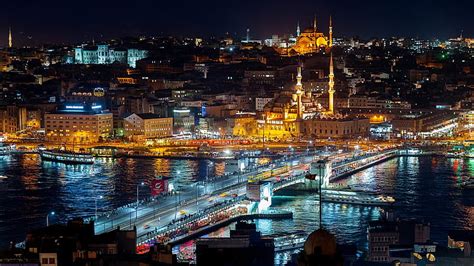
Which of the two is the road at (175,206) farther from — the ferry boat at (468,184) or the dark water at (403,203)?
the ferry boat at (468,184)

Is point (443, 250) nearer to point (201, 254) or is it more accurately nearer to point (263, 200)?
point (201, 254)

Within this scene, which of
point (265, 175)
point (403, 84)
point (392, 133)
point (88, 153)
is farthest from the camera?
point (403, 84)

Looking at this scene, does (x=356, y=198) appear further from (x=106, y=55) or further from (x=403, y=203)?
(x=106, y=55)

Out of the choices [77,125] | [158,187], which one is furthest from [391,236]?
[77,125]

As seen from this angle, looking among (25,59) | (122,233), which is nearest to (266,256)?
(122,233)

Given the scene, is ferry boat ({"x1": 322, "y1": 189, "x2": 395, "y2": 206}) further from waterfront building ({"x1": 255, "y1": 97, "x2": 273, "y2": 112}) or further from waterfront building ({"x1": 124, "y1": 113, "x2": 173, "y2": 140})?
waterfront building ({"x1": 255, "y1": 97, "x2": 273, "y2": 112})

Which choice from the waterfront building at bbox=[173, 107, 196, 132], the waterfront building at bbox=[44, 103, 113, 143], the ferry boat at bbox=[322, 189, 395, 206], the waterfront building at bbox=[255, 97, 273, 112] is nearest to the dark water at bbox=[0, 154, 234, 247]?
the waterfront building at bbox=[44, 103, 113, 143]

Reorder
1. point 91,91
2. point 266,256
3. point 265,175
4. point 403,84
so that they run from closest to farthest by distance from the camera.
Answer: point 266,256
point 265,175
point 91,91
point 403,84
